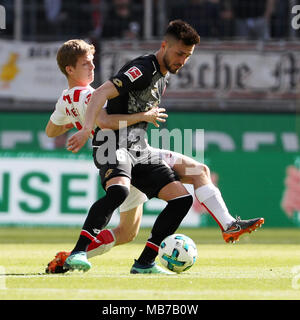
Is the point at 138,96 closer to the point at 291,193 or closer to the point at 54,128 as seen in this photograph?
the point at 54,128

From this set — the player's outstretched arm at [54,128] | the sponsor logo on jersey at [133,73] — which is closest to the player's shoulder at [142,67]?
the sponsor logo on jersey at [133,73]

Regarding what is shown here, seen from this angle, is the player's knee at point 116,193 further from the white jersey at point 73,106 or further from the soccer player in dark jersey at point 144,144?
the white jersey at point 73,106

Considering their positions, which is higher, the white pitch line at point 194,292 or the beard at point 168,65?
the beard at point 168,65

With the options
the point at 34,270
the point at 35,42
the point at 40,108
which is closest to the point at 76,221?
the point at 40,108

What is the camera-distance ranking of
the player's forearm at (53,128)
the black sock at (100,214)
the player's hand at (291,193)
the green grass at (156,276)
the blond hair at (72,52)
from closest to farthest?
1. the green grass at (156,276)
2. the black sock at (100,214)
3. the blond hair at (72,52)
4. the player's forearm at (53,128)
5. the player's hand at (291,193)

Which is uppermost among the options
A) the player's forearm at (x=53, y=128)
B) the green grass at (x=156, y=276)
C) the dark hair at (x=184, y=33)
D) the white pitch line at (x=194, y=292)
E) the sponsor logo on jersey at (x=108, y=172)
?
the dark hair at (x=184, y=33)

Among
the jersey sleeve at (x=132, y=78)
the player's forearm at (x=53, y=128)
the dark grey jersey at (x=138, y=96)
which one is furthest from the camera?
the player's forearm at (x=53, y=128)

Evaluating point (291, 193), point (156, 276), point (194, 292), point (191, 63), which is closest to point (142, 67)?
point (156, 276)

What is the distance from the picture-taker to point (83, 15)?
19.0 meters

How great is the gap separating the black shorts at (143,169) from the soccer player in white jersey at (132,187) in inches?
5.8

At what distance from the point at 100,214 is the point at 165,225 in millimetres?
620

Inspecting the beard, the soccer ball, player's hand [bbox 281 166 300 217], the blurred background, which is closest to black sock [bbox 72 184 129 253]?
the soccer ball

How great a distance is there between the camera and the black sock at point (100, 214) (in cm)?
699

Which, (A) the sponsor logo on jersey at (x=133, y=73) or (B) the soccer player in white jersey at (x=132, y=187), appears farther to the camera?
(B) the soccer player in white jersey at (x=132, y=187)
